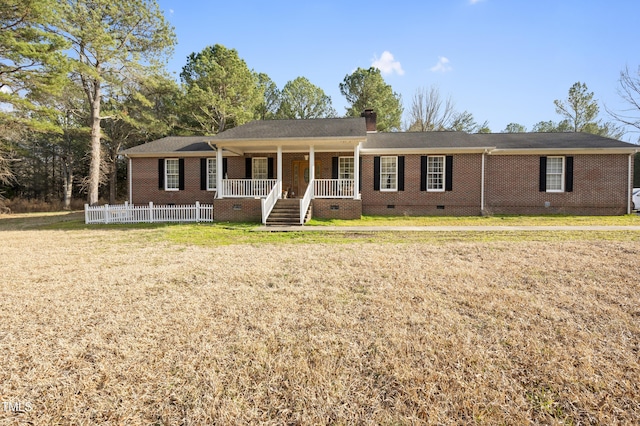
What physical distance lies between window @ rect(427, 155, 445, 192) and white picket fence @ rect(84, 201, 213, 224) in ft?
33.5

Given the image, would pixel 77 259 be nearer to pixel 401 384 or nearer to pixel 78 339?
pixel 78 339

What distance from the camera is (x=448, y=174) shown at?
15.3 metres

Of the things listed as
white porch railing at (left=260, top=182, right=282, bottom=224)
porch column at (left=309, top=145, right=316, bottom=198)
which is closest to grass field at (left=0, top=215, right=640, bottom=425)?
white porch railing at (left=260, top=182, right=282, bottom=224)

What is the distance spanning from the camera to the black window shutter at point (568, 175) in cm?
1505

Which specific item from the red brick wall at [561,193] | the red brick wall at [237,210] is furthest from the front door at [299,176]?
the red brick wall at [561,193]

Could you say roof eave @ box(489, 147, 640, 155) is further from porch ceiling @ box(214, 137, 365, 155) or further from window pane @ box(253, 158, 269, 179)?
window pane @ box(253, 158, 269, 179)

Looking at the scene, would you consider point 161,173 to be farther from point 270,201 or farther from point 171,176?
point 270,201

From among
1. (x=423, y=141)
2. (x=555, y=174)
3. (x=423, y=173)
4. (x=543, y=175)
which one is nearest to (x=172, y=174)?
(x=423, y=173)

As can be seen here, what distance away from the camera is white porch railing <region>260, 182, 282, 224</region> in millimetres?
12281

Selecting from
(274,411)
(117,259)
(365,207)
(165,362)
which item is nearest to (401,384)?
(274,411)

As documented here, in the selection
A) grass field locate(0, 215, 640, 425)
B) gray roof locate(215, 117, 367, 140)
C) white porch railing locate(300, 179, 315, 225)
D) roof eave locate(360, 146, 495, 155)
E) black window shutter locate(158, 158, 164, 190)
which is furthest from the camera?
black window shutter locate(158, 158, 164, 190)

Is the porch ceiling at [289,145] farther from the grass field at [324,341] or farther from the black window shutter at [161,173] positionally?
the grass field at [324,341]

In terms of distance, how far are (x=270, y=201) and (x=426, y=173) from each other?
770cm

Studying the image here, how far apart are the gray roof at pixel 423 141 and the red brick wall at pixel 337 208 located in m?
3.74
